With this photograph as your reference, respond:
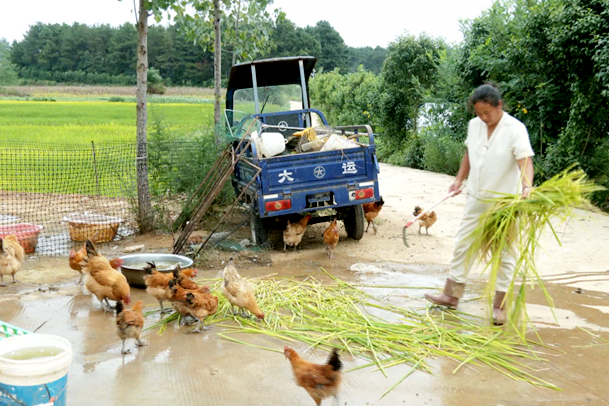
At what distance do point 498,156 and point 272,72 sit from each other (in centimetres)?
589

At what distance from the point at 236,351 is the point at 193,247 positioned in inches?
139

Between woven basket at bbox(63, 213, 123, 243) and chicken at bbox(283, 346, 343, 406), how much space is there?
18.3ft

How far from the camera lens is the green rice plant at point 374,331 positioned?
4652 millimetres

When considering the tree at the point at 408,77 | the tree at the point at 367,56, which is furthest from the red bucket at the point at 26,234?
the tree at the point at 367,56

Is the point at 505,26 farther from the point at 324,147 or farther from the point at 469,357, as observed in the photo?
the point at 469,357

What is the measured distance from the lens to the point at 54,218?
400 inches

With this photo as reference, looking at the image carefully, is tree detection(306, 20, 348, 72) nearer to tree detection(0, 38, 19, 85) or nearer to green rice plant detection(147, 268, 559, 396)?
tree detection(0, 38, 19, 85)

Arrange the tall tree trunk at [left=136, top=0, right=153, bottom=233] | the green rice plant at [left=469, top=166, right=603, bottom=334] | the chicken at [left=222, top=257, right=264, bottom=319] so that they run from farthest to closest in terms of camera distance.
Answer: the tall tree trunk at [left=136, top=0, right=153, bottom=233] < the chicken at [left=222, top=257, right=264, bottom=319] < the green rice plant at [left=469, top=166, right=603, bottom=334]

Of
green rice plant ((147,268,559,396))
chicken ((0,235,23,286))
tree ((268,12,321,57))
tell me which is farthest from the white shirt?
tree ((268,12,321,57))

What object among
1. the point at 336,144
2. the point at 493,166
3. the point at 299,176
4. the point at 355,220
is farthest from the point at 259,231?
the point at 493,166

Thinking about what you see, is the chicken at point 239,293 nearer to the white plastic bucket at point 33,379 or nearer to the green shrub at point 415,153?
the white plastic bucket at point 33,379

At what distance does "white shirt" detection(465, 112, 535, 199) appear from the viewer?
4.98 metres

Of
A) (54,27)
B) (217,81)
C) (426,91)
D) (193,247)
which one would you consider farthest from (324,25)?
(193,247)

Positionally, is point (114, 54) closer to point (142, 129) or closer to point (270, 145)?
point (142, 129)
